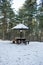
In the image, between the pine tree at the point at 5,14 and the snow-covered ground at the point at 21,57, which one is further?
the pine tree at the point at 5,14

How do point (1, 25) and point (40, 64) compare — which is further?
point (1, 25)

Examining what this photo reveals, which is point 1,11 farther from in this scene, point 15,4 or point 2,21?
point 15,4

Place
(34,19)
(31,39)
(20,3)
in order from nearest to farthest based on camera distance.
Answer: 1. (31,39)
2. (34,19)
3. (20,3)

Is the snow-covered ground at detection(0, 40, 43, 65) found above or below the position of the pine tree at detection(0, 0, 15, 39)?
below

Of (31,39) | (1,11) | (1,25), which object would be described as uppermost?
(1,11)

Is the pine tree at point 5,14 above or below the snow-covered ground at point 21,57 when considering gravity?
above

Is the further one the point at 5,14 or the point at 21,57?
the point at 5,14

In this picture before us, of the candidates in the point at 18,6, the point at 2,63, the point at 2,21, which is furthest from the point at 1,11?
the point at 2,63

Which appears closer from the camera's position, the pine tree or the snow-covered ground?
the snow-covered ground

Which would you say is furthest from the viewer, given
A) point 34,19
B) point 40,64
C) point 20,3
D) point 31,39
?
point 20,3

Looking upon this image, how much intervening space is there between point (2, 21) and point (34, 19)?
13.5ft

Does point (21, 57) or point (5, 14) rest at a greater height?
point (5, 14)

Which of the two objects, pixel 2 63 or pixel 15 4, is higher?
pixel 15 4

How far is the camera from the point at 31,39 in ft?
64.2
